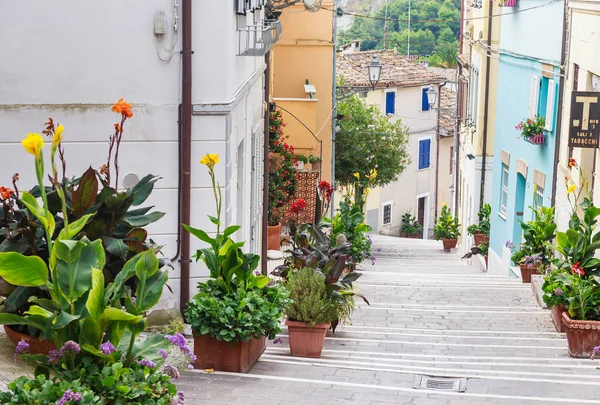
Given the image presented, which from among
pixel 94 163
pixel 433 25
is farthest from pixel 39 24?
pixel 433 25

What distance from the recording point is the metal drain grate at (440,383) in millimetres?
8219

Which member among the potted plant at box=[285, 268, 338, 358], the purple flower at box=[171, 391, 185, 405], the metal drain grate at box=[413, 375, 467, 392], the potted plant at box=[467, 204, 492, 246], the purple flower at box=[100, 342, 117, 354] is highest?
the purple flower at box=[100, 342, 117, 354]

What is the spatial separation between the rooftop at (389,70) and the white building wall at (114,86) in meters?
26.0

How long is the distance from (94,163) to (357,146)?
2098 cm

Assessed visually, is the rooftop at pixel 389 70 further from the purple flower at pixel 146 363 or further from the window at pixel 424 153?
the purple flower at pixel 146 363

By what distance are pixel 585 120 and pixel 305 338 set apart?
231 inches

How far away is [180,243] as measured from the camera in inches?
361

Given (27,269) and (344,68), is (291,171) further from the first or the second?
(344,68)

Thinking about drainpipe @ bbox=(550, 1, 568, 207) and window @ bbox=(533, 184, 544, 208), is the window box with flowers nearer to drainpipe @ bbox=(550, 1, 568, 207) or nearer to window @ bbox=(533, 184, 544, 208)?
drainpipe @ bbox=(550, 1, 568, 207)

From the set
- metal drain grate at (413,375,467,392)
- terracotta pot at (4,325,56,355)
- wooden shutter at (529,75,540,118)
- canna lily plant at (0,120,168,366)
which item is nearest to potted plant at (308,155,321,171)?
wooden shutter at (529,75,540,118)

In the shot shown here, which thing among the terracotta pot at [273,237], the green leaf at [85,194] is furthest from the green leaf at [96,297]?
the terracotta pot at [273,237]

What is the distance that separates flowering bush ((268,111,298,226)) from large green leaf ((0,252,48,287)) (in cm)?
1100

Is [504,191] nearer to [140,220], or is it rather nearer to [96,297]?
[140,220]

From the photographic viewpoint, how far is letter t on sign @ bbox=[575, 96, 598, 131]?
512 inches
